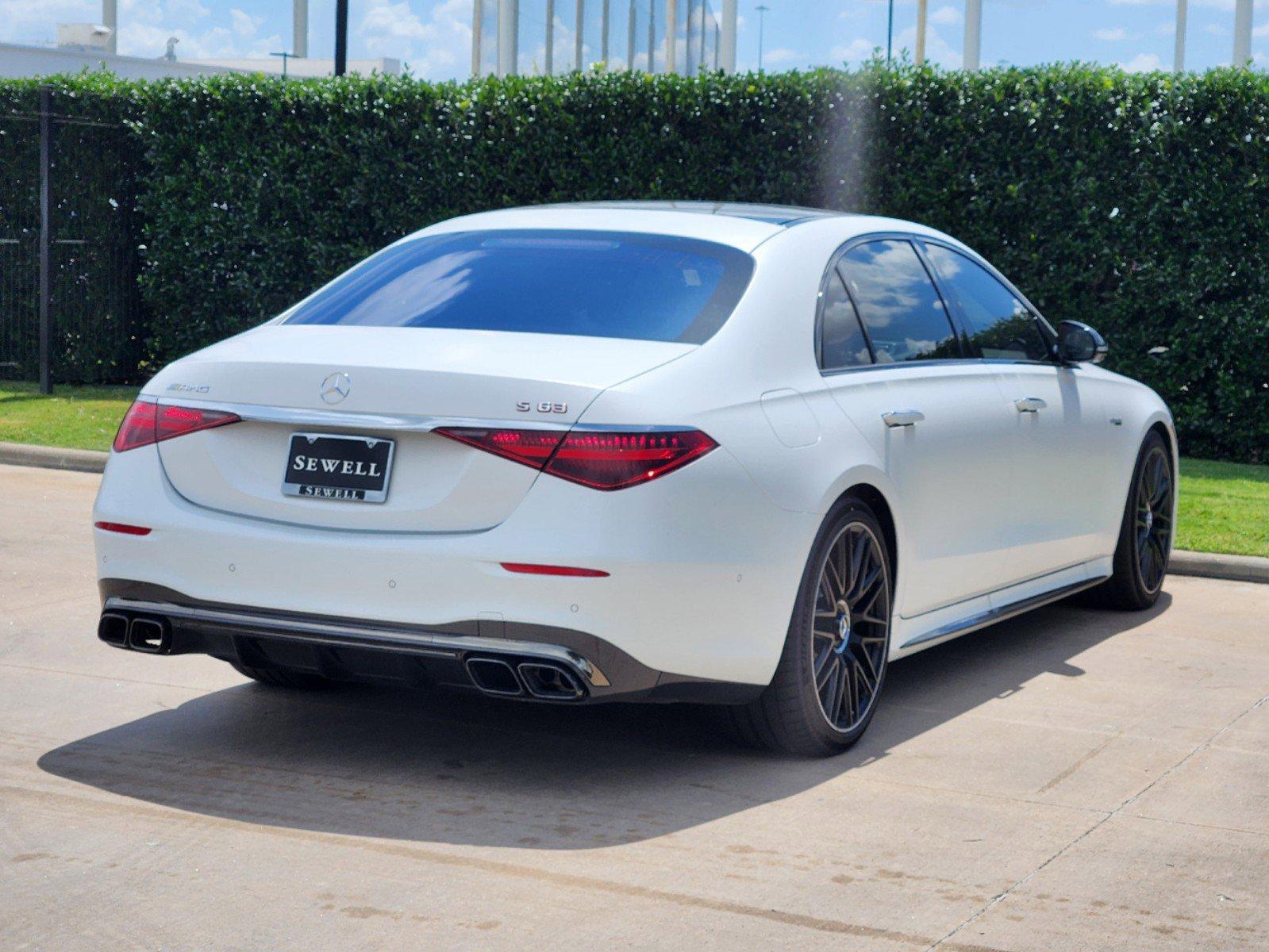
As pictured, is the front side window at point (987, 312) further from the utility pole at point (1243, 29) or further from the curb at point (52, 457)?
the utility pole at point (1243, 29)

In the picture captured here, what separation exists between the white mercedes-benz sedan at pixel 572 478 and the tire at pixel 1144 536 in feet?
6.73

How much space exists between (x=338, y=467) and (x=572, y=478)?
26.1 inches

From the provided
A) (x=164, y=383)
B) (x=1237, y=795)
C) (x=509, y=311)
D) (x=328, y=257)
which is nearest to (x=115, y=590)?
(x=164, y=383)

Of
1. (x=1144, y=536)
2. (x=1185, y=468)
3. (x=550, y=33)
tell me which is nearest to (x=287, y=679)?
(x=1144, y=536)

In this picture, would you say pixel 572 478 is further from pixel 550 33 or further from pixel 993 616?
pixel 550 33

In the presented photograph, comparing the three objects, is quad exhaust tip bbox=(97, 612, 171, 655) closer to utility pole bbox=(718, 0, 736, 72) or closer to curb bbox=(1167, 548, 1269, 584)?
curb bbox=(1167, 548, 1269, 584)

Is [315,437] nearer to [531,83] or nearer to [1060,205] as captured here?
[1060,205]

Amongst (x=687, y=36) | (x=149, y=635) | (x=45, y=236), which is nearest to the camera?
(x=149, y=635)

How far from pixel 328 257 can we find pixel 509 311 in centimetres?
1210

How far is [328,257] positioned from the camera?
56.3 feet

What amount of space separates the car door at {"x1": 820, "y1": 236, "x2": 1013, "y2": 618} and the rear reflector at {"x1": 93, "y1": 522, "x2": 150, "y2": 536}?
81.0 inches

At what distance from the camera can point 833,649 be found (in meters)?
5.55

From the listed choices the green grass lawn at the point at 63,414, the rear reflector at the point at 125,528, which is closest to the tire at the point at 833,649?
the rear reflector at the point at 125,528

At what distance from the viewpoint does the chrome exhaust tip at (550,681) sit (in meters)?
4.76
